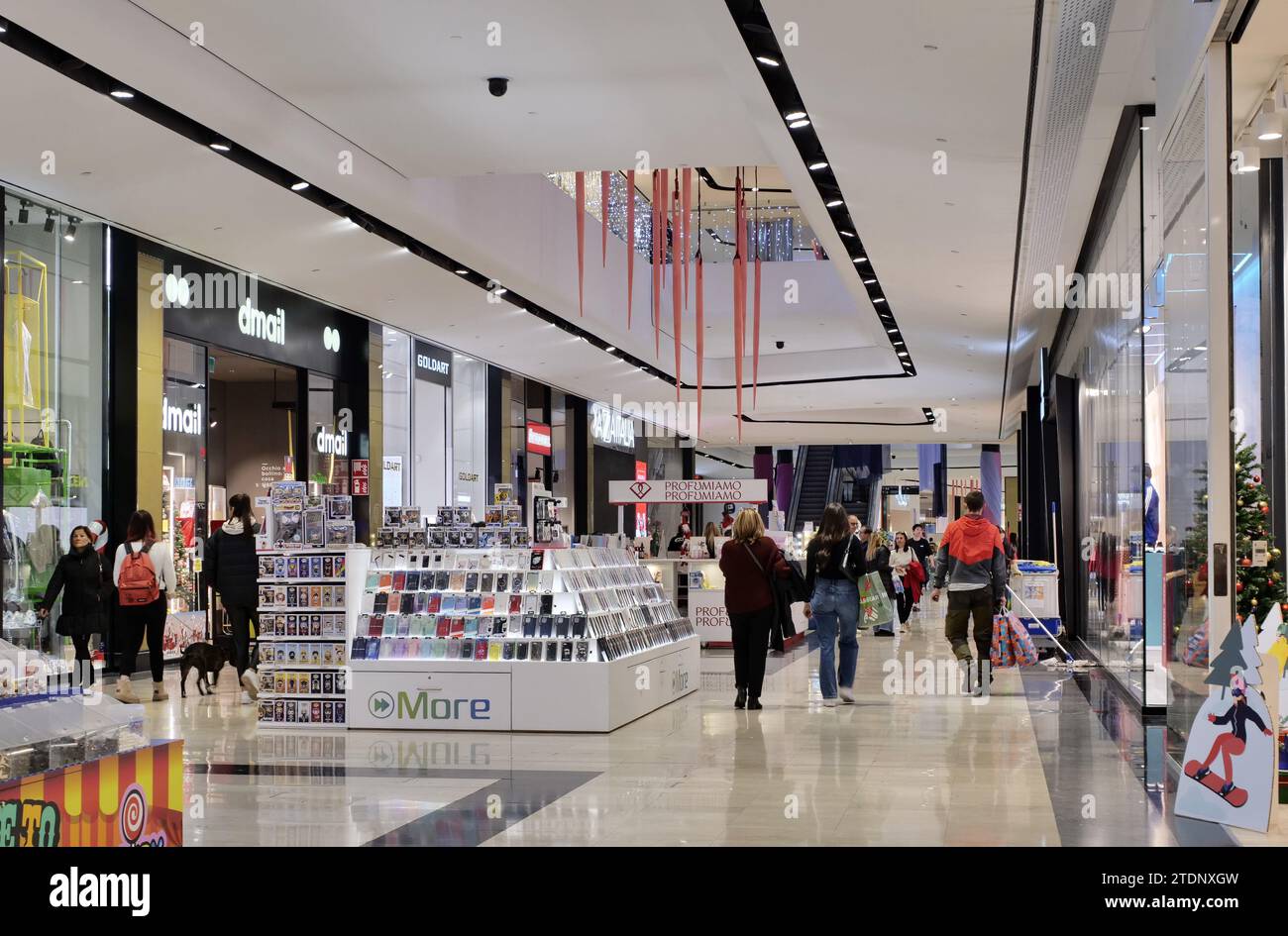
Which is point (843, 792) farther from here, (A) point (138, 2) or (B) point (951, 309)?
(B) point (951, 309)

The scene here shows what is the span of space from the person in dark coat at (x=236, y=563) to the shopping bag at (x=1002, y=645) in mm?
5086

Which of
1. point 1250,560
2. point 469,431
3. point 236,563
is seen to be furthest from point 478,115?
point 469,431

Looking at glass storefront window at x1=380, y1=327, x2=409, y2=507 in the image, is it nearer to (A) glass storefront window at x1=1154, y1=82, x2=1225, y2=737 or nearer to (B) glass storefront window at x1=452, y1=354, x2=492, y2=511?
(B) glass storefront window at x1=452, y1=354, x2=492, y2=511

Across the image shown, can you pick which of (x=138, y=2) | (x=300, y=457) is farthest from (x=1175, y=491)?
(x=300, y=457)

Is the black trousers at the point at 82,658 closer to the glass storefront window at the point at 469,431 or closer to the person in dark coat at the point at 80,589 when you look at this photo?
the person in dark coat at the point at 80,589

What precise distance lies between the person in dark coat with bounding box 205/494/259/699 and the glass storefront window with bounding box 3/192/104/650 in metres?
2.16

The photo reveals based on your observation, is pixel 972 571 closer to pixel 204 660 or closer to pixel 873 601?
pixel 873 601

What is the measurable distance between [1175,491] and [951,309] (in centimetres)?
930

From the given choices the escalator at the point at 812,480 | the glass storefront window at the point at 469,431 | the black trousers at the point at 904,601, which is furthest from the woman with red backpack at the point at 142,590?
the escalator at the point at 812,480

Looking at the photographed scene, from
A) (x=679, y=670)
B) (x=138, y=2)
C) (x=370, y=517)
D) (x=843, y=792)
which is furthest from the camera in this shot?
(x=370, y=517)

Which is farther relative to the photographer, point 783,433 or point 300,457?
point 783,433

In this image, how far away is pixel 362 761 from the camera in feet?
22.2

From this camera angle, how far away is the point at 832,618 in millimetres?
8852

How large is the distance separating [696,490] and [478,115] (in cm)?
681
